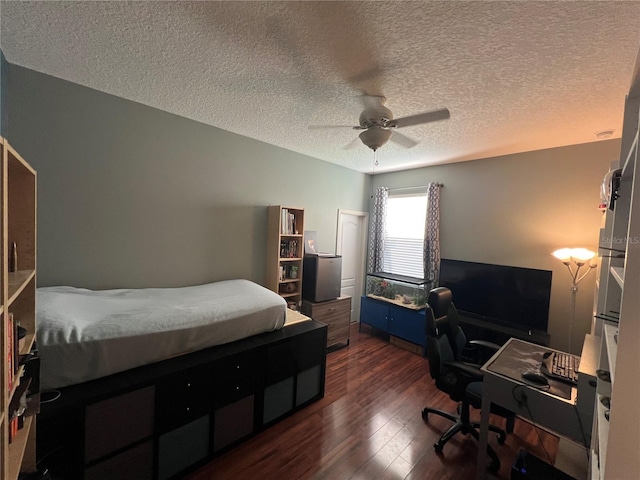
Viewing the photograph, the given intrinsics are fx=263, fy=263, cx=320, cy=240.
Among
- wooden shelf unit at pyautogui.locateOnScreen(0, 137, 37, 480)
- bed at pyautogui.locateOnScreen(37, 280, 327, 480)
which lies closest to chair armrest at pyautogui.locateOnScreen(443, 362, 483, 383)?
bed at pyautogui.locateOnScreen(37, 280, 327, 480)

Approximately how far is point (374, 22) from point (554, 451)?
316cm

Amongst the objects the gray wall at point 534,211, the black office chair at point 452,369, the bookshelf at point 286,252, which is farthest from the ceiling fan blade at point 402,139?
the gray wall at point 534,211

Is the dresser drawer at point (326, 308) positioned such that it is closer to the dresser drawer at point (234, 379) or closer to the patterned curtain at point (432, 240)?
the patterned curtain at point (432, 240)

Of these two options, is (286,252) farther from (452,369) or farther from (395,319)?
(452,369)

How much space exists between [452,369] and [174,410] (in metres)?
1.93

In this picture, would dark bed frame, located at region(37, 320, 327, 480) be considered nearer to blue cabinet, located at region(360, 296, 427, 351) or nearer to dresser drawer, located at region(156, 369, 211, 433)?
dresser drawer, located at region(156, 369, 211, 433)

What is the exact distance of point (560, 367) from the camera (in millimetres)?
1790

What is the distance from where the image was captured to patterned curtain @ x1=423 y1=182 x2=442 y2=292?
3.77 metres

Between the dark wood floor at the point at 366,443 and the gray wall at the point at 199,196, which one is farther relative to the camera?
the gray wall at the point at 199,196

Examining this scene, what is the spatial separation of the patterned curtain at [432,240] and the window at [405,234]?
6.9 inches

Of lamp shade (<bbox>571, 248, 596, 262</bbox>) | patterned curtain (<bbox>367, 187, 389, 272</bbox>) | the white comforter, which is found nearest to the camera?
the white comforter

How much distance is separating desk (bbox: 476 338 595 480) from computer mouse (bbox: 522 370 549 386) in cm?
4

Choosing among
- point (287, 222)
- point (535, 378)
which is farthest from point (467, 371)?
point (287, 222)

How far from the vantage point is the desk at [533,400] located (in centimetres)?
142
